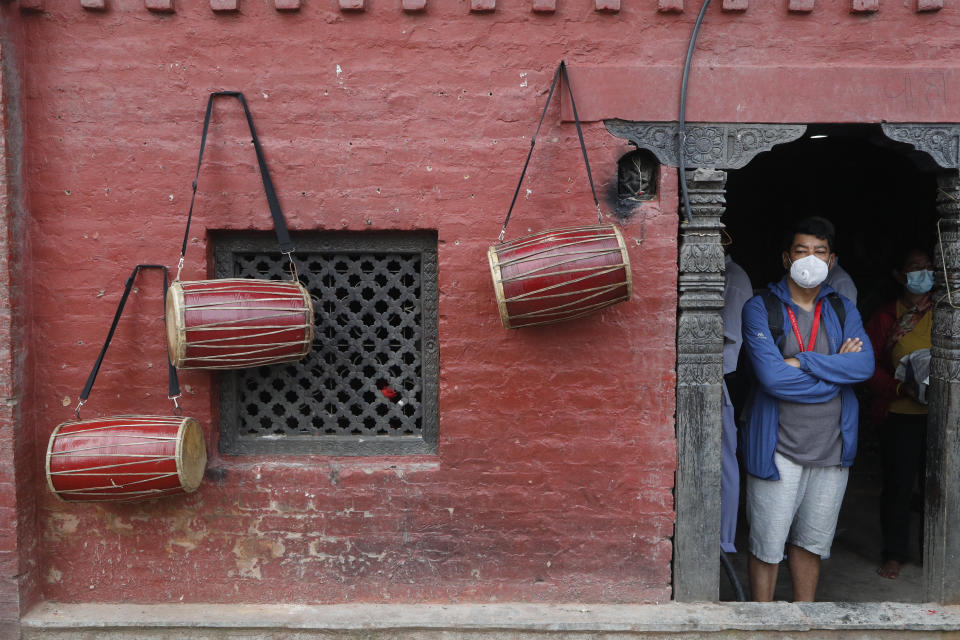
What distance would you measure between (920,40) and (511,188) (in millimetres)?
2017

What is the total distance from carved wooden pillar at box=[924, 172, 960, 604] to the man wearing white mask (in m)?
0.36

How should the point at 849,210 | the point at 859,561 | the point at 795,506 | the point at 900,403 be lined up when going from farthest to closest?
1. the point at 849,210
2. the point at 859,561
3. the point at 900,403
4. the point at 795,506

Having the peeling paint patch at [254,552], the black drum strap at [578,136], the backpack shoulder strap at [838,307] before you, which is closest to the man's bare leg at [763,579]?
the backpack shoulder strap at [838,307]

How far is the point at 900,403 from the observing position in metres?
4.34

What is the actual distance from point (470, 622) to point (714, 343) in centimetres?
176

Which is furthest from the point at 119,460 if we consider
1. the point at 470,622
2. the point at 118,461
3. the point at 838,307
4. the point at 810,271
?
the point at 838,307

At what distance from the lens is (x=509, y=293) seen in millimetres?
3246

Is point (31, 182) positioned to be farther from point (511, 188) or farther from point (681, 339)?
point (681, 339)

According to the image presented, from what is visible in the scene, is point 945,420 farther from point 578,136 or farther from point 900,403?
point 578,136

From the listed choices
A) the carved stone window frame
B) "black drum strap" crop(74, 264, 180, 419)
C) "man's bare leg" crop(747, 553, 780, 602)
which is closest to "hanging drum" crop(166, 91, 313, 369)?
"black drum strap" crop(74, 264, 180, 419)

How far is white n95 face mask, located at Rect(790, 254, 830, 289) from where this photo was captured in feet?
12.0

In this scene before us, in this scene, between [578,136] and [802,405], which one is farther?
[802,405]

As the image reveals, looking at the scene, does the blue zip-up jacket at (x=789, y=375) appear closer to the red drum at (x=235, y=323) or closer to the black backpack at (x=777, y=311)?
the black backpack at (x=777, y=311)

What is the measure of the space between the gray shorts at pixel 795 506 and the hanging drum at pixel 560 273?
1350mm
